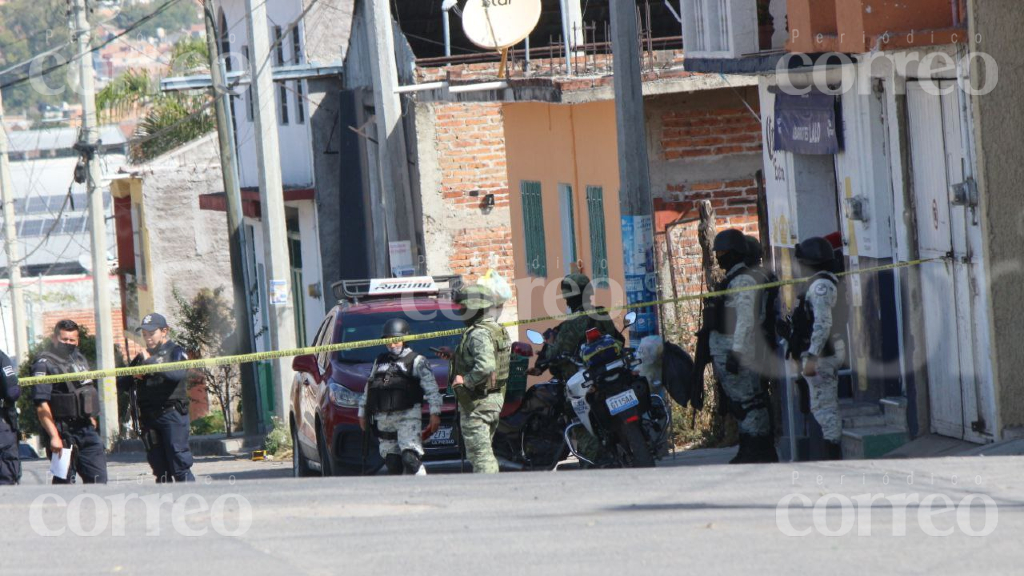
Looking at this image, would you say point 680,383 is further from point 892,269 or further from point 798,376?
point 892,269

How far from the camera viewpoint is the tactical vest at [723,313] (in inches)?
410

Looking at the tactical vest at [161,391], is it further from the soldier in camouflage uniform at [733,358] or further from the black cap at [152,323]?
the soldier in camouflage uniform at [733,358]

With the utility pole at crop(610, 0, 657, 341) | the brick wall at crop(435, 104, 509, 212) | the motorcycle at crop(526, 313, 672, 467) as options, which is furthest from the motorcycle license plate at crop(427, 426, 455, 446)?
the brick wall at crop(435, 104, 509, 212)

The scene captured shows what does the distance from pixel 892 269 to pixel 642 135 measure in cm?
225

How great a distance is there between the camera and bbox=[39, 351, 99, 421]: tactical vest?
1087 centimetres

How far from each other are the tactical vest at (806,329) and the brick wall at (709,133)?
239 inches

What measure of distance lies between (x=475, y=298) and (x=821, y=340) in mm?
2418

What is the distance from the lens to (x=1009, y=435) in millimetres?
9383

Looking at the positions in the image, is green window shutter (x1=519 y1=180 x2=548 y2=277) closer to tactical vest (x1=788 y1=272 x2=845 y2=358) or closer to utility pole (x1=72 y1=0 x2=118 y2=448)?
utility pole (x1=72 y1=0 x2=118 y2=448)

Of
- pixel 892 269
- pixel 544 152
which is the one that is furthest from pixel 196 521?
pixel 544 152

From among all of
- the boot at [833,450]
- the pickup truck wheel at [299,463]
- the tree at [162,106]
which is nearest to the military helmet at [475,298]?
the boot at [833,450]

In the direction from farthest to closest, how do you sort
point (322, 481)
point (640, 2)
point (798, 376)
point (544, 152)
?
point (640, 2) < point (544, 152) < point (798, 376) < point (322, 481)

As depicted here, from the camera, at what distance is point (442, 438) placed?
1143cm

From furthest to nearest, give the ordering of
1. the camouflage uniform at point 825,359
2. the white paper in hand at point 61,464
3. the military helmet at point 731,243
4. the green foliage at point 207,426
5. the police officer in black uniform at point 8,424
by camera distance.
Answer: the green foliage at point 207,426 < the white paper in hand at point 61,464 < the military helmet at point 731,243 < the police officer in black uniform at point 8,424 < the camouflage uniform at point 825,359
